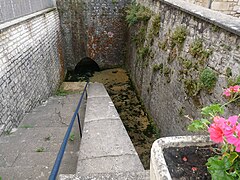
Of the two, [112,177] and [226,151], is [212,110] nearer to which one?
[226,151]

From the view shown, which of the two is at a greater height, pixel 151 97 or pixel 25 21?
pixel 25 21

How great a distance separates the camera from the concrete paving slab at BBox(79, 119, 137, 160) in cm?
333

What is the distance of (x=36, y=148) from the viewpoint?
3566mm

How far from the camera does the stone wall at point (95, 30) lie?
32.2ft

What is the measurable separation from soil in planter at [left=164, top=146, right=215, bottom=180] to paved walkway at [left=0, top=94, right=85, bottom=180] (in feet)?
6.60

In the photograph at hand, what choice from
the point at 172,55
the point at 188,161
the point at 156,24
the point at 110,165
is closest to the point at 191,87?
the point at 172,55

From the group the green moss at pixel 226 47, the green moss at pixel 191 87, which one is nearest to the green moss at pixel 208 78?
the green moss at pixel 191 87

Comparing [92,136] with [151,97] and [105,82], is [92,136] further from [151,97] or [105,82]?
[105,82]

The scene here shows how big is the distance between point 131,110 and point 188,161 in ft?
20.9

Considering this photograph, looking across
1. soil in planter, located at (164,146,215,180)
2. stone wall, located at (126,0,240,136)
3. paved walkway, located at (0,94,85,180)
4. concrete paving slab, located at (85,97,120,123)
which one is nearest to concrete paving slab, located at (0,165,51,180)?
paved walkway, located at (0,94,85,180)

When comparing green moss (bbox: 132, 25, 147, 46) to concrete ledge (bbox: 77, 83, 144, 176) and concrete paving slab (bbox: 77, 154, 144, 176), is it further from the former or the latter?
concrete paving slab (bbox: 77, 154, 144, 176)

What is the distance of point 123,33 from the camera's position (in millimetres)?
10664

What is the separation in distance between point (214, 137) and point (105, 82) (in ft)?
29.9

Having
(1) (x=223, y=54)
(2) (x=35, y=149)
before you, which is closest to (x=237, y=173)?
(1) (x=223, y=54)
